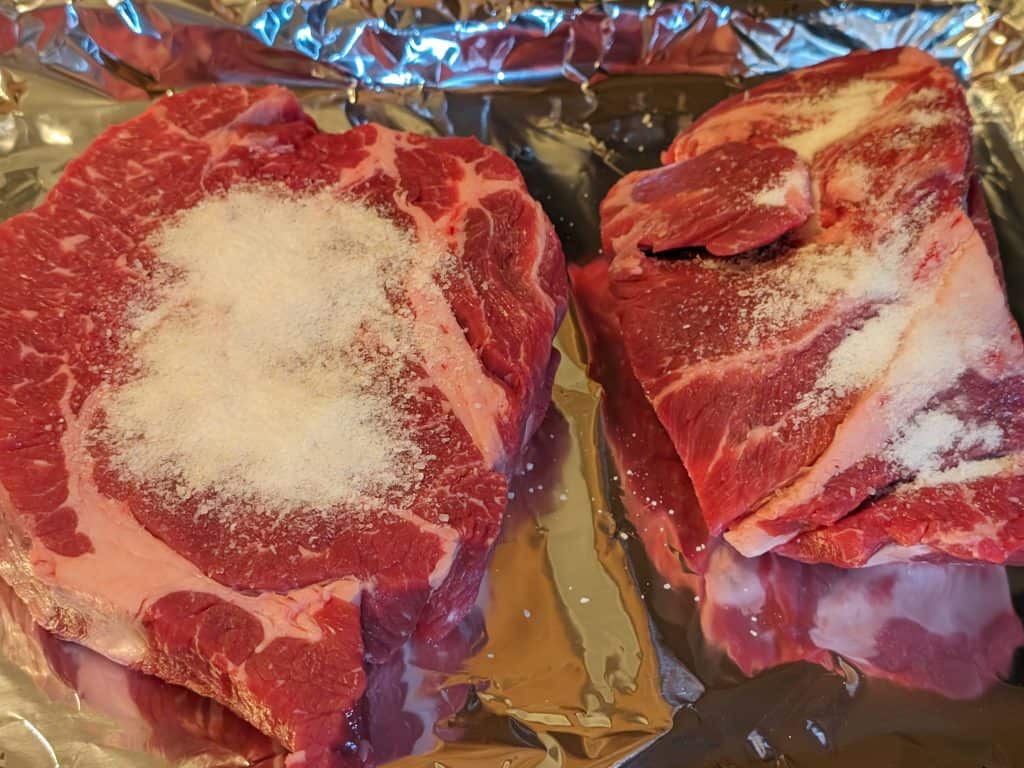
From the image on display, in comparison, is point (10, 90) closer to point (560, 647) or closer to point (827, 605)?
point (560, 647)

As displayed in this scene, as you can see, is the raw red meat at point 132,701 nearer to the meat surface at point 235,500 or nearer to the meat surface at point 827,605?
the meat surface at point 235,500

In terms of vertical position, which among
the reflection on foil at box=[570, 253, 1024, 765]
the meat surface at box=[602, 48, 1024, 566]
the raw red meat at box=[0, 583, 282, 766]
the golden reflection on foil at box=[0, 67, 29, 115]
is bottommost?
the reflection on foil at box=[570, 253, 1024, 765]

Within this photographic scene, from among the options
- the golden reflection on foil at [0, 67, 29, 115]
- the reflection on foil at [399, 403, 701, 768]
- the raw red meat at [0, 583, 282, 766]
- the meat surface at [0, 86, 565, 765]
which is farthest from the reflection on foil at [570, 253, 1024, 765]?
the golden reflection on foil at [0, 67, 29, 115]

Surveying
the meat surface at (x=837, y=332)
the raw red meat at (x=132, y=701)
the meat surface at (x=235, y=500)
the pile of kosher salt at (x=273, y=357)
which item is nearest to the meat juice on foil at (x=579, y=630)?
the raw red meat at (x=132, y=701)

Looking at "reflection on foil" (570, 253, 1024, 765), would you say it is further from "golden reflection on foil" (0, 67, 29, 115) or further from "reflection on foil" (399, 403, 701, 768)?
"golden reflection on foil" (0, 67, 29, 115)

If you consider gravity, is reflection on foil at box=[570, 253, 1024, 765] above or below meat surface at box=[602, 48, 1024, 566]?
below

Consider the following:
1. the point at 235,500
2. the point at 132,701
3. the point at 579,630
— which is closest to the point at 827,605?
the point at 579,630
